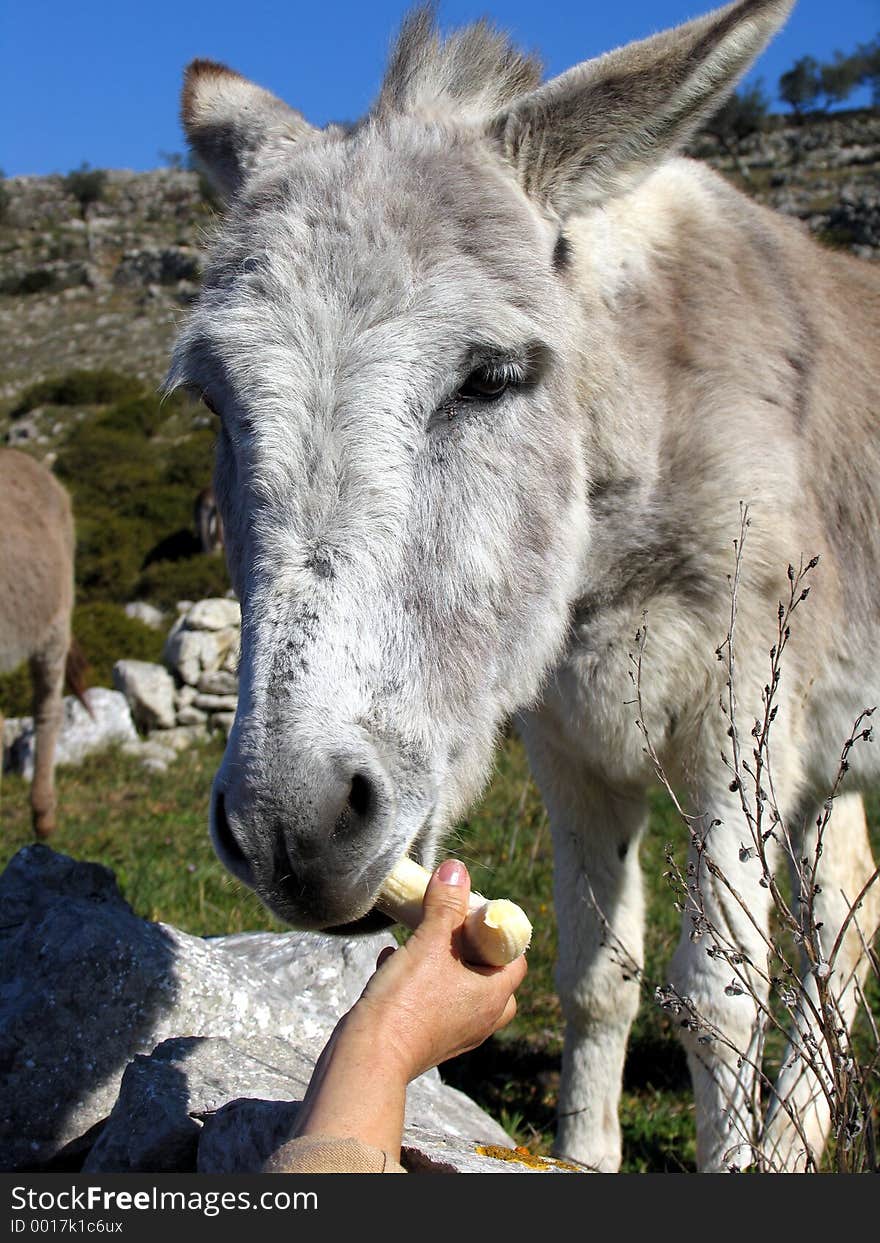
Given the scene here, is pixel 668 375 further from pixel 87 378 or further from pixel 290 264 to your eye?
pixel 87 378

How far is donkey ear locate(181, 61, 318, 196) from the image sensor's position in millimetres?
2963

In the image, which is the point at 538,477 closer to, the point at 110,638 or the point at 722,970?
the point at 722,970

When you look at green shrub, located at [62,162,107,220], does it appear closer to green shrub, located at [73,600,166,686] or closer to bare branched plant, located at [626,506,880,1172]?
green shrub, located at [73,600,166,686]

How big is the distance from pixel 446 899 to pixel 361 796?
24 cm

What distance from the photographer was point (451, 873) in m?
1.88

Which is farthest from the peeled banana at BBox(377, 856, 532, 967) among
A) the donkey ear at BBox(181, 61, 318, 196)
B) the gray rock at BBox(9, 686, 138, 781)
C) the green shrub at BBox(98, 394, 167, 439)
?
the green shrub at BBox(98, 394, 167, 439)

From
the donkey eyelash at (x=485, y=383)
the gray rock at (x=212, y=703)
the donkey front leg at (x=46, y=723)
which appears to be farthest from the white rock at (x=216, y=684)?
the donkey eyelash at (x=485, y=383)

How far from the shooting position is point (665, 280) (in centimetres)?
298

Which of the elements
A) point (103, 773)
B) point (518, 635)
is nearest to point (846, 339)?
point (518, 635)

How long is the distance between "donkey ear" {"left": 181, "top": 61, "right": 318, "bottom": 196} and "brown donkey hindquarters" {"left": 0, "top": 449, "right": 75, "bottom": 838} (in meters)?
5.58

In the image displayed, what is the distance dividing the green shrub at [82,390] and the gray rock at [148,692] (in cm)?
2455

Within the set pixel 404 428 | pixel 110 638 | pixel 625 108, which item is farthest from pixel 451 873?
pixel 110 638

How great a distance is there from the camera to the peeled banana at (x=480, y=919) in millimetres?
1806

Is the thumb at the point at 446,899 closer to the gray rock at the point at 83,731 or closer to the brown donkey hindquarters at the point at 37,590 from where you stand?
the brown donkey hindquarters at the point at 37,590
